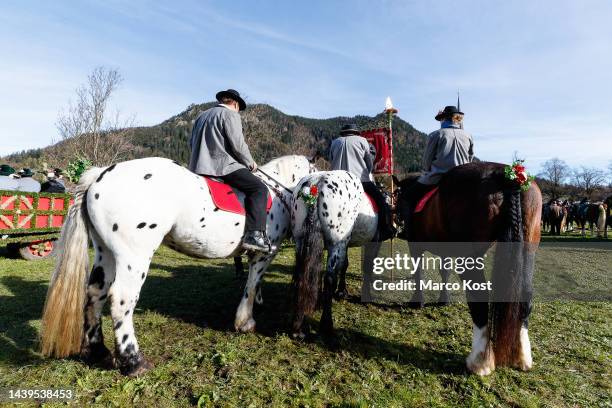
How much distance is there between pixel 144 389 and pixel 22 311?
3073mm

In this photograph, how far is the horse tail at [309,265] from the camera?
385 cm

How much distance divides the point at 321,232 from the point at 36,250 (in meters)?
8.05

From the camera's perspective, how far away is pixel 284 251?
1098 cm

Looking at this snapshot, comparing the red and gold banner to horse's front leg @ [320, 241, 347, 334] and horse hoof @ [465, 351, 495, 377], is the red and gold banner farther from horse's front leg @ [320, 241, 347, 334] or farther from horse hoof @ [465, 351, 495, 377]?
horse hoof @ [465, 351, 495, 377]

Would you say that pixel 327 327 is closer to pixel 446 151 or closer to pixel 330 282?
pixel 330 282

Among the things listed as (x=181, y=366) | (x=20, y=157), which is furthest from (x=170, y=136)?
(x=181, y=366)

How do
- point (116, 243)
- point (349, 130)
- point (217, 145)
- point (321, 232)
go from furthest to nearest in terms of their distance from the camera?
point (349, 130), point (321, 232), point (217, 145), point (116, 243)

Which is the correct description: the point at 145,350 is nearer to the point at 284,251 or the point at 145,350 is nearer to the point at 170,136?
the point at 284,251

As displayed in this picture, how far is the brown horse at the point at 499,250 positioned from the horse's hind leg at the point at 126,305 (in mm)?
3110

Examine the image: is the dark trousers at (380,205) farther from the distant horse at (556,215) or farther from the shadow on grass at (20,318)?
the distant horse at (556,215)

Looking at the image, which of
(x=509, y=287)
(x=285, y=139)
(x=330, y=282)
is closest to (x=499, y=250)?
(x=509, y=287)

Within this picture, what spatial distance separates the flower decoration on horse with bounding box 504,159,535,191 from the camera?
3.07m

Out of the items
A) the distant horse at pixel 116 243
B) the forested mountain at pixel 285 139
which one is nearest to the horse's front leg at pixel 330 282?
the distant horse at pixel 116 243

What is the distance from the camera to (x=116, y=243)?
9.46 ft
